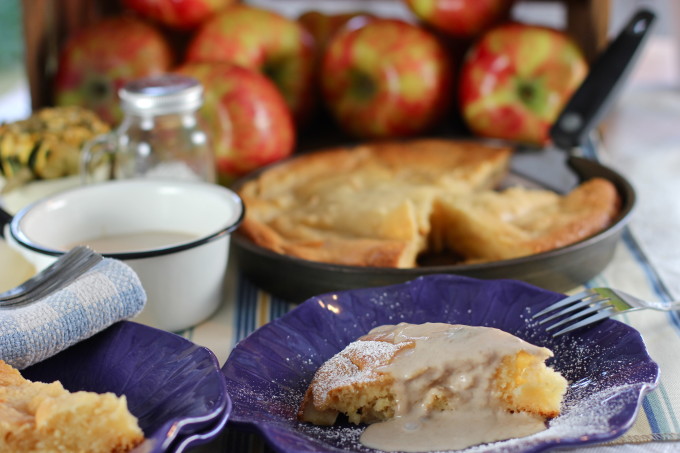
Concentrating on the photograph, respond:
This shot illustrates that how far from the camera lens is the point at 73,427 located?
68cm

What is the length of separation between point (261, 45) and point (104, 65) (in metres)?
0.33

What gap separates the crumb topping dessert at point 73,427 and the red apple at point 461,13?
50.3 inches

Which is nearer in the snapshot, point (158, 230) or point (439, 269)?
point (439, 269)

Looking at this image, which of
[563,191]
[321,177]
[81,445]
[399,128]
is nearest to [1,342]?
Result: [81,445]

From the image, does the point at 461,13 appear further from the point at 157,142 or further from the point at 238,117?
the point at 157,142

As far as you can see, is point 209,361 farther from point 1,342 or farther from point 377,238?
point 377,238

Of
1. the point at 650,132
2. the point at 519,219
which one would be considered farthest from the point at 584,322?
the point at 650,132

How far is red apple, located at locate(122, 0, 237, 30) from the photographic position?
1732mm

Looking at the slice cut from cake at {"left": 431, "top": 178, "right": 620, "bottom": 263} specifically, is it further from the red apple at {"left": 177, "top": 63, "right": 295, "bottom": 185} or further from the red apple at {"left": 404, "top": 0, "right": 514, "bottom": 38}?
the red apple at {"left": 404, "top": 0, "right": 514, "bottom": 38}

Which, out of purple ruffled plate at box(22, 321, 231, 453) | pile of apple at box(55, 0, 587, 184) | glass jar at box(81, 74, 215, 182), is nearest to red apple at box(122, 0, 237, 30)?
pile of apple at box(55, 0, 587, 184)

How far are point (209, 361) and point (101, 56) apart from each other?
1.12 metres

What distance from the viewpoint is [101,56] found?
171 centimetres

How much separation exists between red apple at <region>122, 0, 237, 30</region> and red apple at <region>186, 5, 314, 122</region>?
31mm

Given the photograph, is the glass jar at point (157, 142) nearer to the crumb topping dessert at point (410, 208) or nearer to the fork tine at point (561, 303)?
the crumb topping dessert at point (410, 208)
